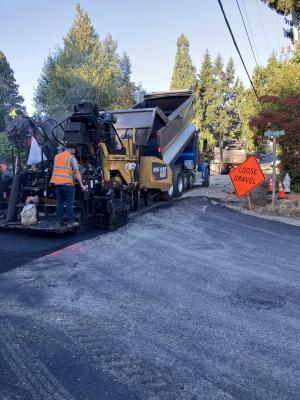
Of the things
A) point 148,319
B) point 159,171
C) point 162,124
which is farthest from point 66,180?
point 162,124

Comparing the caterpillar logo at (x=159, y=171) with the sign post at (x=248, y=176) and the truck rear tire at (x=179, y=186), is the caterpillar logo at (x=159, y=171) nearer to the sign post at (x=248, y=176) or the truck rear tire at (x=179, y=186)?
the truck rear tire at (x=179, y=186)

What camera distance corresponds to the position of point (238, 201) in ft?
42.0

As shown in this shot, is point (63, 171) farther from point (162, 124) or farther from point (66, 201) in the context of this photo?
point (162, 124)

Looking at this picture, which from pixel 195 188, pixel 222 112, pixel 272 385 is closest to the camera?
pixel 272 385

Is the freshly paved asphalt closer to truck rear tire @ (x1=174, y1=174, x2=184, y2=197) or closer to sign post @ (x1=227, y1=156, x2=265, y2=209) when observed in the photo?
sign post @ (x1=227, y1=156, x2=265, y2=209)

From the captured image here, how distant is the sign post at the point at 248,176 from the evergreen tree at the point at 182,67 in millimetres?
34632

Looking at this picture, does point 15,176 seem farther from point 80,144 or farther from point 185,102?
point 185,102

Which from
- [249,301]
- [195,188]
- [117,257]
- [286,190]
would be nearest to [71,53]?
[195,188]

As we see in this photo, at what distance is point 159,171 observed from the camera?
11.7 metres

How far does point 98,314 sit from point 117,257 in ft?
7.22

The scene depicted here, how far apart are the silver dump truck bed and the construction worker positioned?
3.30 m

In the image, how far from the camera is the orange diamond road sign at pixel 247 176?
37.7 feet

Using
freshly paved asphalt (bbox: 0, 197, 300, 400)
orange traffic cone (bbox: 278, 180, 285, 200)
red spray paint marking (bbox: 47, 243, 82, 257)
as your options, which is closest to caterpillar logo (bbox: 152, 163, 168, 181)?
orange traffic cone (bbox: 278, 180, 285, 200)

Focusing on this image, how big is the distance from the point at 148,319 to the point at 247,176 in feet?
27.5
